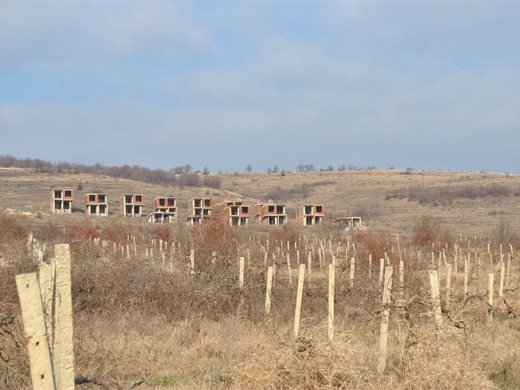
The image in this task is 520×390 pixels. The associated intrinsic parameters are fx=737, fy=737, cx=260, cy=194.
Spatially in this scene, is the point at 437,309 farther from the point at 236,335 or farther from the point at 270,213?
the point at 270,213

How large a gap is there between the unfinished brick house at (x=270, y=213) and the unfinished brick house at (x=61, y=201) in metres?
21.2

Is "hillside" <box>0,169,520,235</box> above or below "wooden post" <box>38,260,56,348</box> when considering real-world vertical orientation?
below

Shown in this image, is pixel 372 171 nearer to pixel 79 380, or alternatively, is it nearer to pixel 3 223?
pixel 3 223

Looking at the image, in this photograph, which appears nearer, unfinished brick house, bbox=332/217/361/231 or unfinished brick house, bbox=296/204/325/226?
unfinished brick house, bbox=332/217/361/231

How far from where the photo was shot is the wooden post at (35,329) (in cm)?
448

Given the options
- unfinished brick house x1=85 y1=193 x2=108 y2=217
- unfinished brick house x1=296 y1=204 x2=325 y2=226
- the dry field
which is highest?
the dry field

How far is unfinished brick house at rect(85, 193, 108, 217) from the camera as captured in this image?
81500mm

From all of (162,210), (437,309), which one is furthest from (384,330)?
(162,210)

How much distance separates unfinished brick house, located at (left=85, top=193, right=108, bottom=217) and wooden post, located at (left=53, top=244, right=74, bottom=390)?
76491 mm

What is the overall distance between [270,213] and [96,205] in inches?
764

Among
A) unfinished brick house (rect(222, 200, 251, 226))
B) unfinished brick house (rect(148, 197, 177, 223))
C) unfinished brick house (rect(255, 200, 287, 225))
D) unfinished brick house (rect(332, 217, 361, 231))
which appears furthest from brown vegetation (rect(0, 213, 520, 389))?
unfinished brick house (rect(148, 197, 177, 223))

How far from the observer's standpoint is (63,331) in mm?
5176

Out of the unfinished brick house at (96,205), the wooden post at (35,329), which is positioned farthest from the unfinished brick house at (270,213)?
the wooden post at (35,329)

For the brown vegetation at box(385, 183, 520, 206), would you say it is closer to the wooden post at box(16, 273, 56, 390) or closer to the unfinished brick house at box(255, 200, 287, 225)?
the unfinished brick house at box(255, 200, 287, 225)
